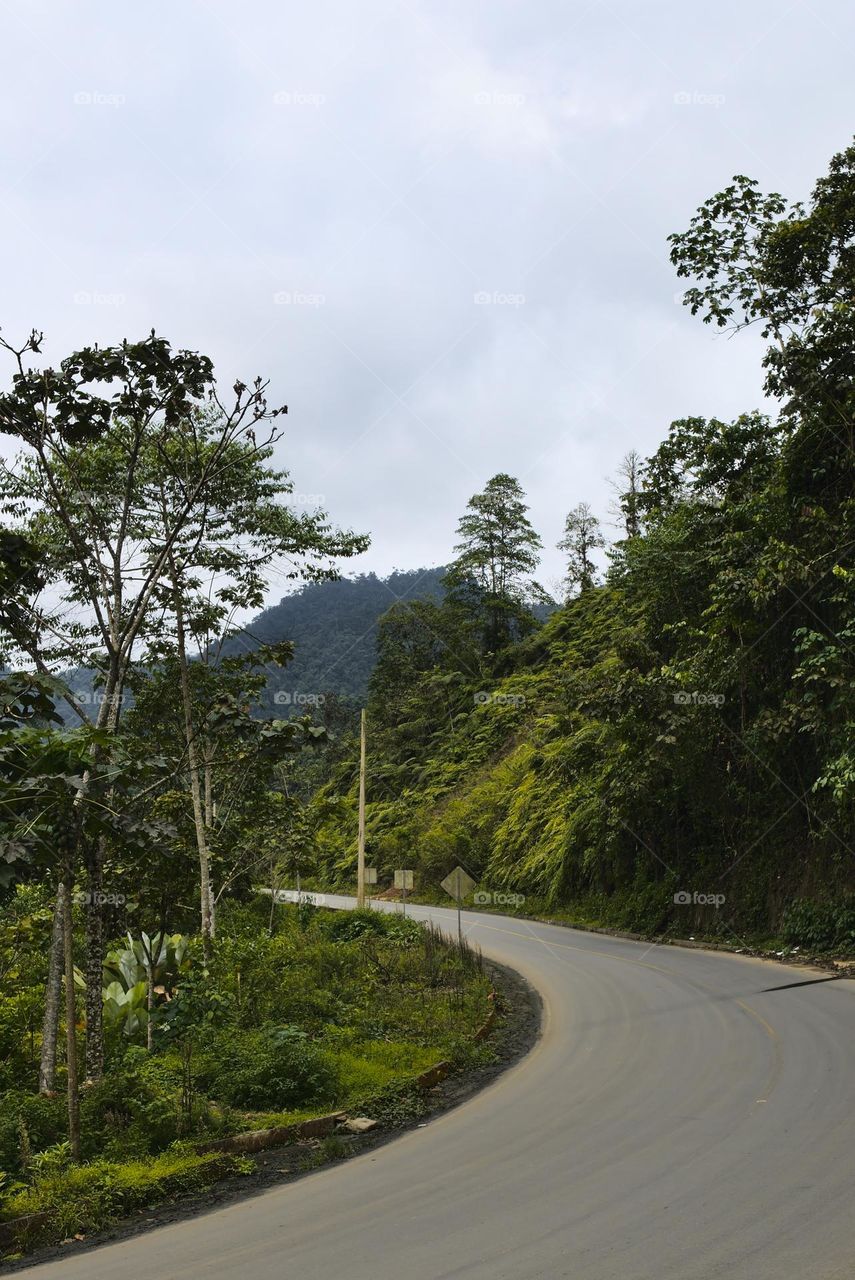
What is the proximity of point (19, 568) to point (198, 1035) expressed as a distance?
581cm

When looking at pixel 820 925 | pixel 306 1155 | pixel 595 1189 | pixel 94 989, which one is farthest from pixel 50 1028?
pixel 820 925

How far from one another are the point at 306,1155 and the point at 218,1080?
1.76m

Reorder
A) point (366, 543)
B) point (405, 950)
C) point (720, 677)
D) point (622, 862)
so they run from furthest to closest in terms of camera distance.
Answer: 1. point (622, 862)
2. point (720, 677)
3. point (405, 950)
4. point (366, 543)

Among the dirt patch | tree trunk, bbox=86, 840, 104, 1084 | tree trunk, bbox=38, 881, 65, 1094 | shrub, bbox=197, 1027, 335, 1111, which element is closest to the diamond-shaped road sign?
the dirt patch

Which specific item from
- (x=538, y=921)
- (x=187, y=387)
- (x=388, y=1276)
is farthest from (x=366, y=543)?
(x=538, y=921)

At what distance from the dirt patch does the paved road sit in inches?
9.0

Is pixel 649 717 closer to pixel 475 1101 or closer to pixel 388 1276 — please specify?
pixel 475 1101

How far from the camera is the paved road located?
5.58m

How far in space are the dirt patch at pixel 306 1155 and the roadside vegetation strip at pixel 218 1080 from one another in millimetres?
53

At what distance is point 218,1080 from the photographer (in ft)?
32.1

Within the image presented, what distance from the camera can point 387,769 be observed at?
57625mm

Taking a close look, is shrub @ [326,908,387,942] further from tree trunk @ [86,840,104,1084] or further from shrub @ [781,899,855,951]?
tree trunk @ [86,840,104,1084]

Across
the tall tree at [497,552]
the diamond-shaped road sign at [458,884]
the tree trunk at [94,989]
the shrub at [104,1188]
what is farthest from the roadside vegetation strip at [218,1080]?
the tall tree at [497,552]

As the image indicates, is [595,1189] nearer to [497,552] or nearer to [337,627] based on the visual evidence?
[497,552]
